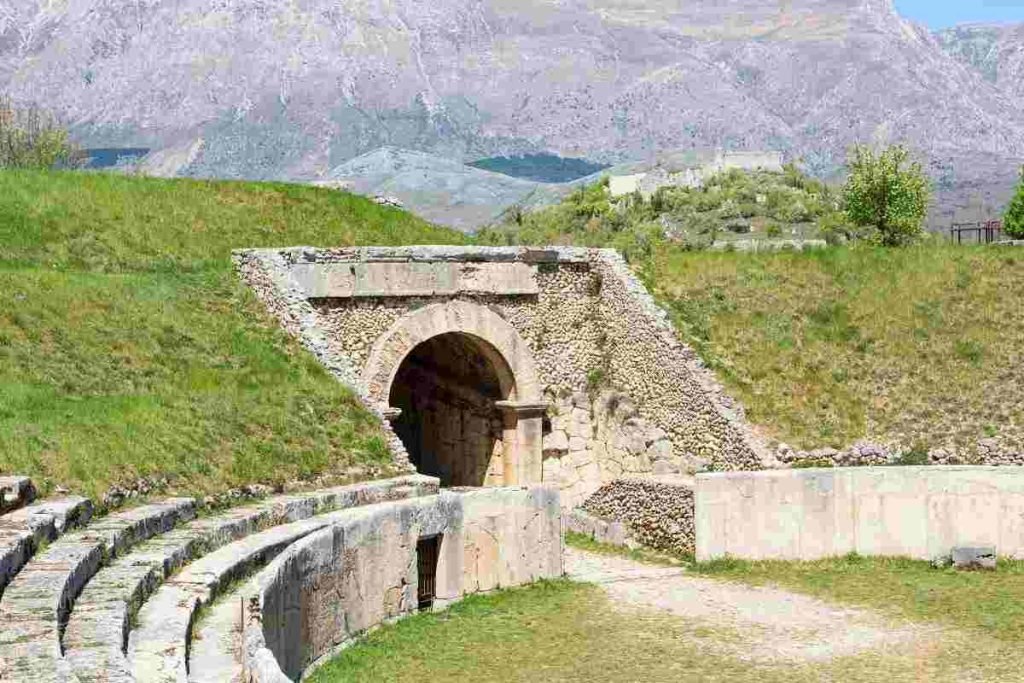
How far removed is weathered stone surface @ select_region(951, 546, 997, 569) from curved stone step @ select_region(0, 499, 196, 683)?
40.0 ft

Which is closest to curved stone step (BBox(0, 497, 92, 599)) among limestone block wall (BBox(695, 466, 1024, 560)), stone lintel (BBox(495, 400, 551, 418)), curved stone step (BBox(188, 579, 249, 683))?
curved stone step (BBox(188, 579, 249, 683))

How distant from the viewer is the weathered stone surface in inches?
890

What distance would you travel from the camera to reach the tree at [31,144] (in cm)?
5134

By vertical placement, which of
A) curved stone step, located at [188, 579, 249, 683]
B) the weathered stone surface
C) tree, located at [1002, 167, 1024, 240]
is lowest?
the weathered stone surface

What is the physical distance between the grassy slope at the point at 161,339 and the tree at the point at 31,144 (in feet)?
64.7

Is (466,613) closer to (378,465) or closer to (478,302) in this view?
(378,465)

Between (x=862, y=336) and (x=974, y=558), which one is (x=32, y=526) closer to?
(x=974, y=558)

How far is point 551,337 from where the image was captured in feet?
98.6

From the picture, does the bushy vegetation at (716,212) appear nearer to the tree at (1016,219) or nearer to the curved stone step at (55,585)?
the tree at (1016,219)

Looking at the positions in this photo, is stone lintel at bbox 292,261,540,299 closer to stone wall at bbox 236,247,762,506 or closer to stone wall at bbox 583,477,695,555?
stone wall at bbox 236,247,762,506

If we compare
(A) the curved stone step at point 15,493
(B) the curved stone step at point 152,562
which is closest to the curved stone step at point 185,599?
(B) the curved stone step at point 152,562

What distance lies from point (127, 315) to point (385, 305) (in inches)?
204

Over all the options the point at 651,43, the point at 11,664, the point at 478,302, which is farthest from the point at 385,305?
the point at 651,43

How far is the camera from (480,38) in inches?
5861
